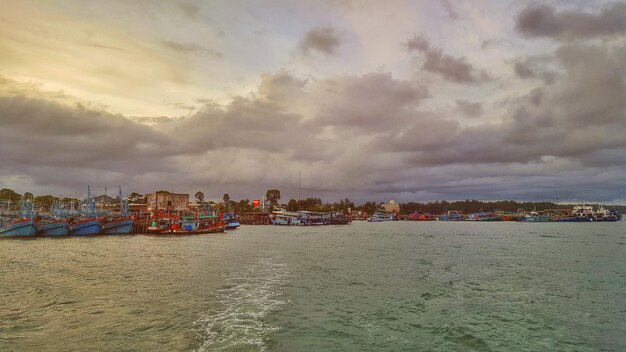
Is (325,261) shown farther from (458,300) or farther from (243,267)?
(458,300)

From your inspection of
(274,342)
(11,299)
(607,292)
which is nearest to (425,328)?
(274,342)

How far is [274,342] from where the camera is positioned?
59.5 ft

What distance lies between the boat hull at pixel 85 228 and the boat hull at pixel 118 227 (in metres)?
3.92

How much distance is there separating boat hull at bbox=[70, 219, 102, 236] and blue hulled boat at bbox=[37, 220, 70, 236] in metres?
2.02

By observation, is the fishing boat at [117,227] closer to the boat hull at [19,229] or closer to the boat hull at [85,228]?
the boat hull at [85,228]

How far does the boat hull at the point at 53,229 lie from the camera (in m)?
102

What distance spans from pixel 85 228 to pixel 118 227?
35.6 ft

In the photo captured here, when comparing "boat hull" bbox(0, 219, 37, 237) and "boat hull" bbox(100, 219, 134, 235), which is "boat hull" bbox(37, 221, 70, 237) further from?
"boat hull" bbox(100, 219, 134, 235)

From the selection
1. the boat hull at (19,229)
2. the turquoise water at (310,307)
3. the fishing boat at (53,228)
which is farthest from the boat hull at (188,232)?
the turquoise water at (310,307)

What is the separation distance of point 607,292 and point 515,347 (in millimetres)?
20397

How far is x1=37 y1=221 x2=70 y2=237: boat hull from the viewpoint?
102 metres

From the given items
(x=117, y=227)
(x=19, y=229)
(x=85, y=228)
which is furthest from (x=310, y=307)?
(x=117, y=227)

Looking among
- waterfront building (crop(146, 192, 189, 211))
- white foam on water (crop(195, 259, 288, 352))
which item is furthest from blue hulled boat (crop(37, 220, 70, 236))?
white foam on water (crop(195, 259, 288, 352))

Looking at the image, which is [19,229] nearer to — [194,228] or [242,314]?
[194,228]
